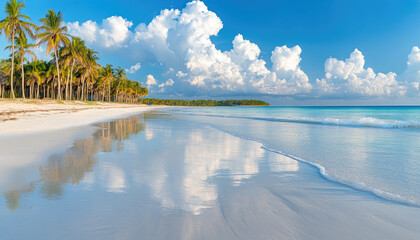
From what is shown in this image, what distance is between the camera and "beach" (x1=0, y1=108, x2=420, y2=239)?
2566 millimetres

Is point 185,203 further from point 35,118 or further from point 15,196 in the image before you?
point 35,118

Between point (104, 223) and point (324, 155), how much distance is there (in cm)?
630

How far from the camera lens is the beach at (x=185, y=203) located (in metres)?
2.57

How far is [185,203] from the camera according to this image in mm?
3262

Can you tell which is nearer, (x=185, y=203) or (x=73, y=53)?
(x=185, y=203)

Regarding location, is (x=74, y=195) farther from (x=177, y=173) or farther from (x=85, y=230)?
(x=177, y=173)

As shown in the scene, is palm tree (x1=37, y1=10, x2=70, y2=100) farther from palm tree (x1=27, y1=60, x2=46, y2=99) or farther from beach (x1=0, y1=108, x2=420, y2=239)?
beach (x1=0, y1=108, x2=420, y2=239)

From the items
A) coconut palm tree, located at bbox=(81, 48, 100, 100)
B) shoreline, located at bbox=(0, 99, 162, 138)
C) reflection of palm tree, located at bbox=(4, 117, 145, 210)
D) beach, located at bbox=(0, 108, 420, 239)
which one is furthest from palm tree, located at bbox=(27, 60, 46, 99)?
beach, located at bbox=(0, 108, 420, 239)

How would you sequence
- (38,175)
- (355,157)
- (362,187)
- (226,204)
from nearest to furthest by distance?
(226,204) < (362,187) < (38,175) < (355,157)

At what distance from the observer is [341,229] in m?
2.66

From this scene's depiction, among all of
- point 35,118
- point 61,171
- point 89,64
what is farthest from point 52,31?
point 61,171

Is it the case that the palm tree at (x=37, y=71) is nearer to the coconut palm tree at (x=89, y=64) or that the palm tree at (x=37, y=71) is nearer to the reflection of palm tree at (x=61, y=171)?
the coconut palm tree at (x=89, y=64)

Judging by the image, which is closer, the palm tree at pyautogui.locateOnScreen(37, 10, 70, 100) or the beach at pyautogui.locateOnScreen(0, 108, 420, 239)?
the beach at pyautogui.locateOnScreen(0, 108, 420, 239)

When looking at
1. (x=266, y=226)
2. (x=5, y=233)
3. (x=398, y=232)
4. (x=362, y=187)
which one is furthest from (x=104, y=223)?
(x=362, y=187)
